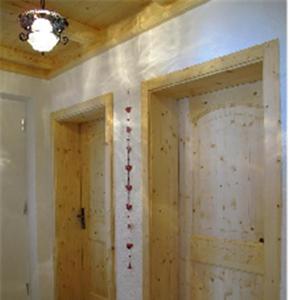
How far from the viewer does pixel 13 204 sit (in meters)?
3.01

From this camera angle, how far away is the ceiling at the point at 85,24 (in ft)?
6.79

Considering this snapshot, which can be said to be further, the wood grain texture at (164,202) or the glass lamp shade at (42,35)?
the wood grain texture at (164,202)

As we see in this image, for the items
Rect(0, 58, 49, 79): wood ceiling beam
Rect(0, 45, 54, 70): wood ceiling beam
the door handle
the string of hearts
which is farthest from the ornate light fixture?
the door handle

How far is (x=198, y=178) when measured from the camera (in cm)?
214

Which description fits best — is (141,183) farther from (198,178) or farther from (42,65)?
(42,65)

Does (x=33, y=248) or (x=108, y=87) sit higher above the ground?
(x=108, y=87)

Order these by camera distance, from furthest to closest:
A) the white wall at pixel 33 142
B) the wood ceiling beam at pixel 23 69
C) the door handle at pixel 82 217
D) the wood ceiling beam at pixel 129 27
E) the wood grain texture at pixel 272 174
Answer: the door handle at pixel 82 217, the white wall at pixel 33 142, the wood ceiling beam at pixel 23 69, the wood ceiling beam at pixel 129 27, the wood grain texture at pixel 272 174

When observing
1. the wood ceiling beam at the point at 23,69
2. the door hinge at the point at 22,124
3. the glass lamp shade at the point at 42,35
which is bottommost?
the door hinge at the point at 22,124

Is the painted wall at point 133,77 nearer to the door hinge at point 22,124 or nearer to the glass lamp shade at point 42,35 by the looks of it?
the door hinge at point 22,124

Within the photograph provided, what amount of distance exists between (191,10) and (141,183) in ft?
3.56

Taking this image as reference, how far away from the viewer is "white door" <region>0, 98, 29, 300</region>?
294cm

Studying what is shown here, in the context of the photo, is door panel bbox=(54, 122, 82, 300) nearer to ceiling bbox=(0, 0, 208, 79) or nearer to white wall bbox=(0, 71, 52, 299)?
white wall bbox=(0, 71, 52, 299)

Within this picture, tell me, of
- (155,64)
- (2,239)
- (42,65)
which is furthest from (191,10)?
(2,239)

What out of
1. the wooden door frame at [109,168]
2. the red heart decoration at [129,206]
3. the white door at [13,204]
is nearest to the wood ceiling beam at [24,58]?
the white door at [13,204]
